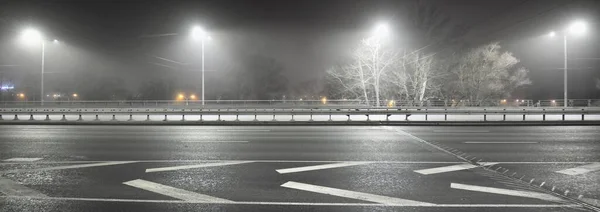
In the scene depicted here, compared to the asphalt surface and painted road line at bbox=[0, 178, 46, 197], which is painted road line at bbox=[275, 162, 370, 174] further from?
painted road line at bbox=[0, 178, 46, 197]

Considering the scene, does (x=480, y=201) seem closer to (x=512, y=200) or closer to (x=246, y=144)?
(x=512, y=200)

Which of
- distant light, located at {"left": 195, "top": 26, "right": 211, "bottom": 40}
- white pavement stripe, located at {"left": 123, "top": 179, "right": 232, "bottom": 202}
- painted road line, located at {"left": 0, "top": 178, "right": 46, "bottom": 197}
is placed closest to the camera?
white pavement stripe, located at {"left": 123, "top": 179, "right": 232, "bottom": 202}

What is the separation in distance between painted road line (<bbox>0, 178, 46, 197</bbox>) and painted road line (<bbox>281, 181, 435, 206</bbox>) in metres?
4.21

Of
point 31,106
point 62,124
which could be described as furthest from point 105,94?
point 62,124

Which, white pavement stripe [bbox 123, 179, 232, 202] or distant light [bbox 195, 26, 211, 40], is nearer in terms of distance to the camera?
white pavement stripe [bbox 123, 179, 232, 202]

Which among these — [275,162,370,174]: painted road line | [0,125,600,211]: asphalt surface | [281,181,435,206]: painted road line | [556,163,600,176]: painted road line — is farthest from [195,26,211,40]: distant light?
[556,163,600,176]: painted road line

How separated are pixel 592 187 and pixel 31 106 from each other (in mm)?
52919

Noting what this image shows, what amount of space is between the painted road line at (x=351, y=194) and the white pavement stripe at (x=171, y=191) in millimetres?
1454

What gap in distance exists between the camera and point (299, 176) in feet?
25.4

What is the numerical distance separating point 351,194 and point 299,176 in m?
1.65

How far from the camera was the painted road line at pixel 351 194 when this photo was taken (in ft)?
19.3

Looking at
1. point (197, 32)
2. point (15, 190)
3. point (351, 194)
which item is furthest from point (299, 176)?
point (197, 32)

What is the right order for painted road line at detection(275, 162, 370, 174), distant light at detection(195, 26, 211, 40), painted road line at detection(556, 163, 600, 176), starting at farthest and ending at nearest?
1. distant light at detection(195, 26, 211, 40)
2. painted road line at detection(275, 162, 370, 174)
3. painted road line at detection(556, 163, 600, 176)

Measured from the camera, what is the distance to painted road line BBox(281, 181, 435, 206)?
19.3ft
